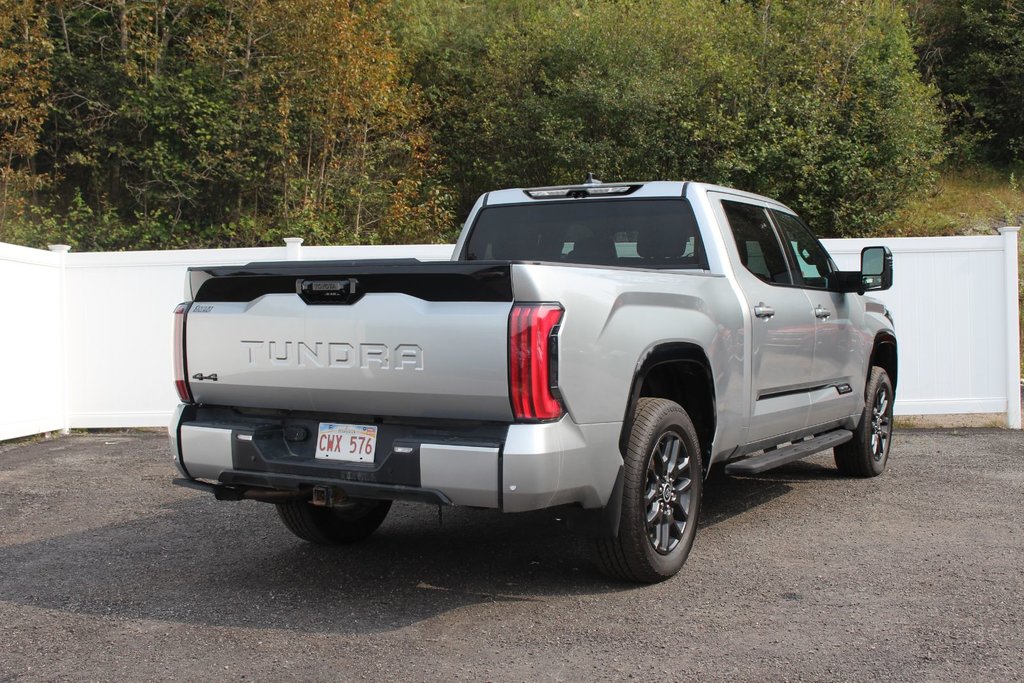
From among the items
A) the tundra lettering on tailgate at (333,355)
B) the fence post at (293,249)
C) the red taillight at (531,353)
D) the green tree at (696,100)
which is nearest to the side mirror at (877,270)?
the red taillight at (531,353)

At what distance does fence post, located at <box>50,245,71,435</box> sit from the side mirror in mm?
7924

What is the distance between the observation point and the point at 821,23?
1945cm

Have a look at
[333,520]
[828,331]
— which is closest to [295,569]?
[333,520]

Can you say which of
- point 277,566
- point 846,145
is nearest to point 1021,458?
point 277,566

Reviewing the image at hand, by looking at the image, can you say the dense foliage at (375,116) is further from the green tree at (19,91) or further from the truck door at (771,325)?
the truck door at (771,325)

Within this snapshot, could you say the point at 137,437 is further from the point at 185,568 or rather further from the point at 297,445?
the point at 297,445

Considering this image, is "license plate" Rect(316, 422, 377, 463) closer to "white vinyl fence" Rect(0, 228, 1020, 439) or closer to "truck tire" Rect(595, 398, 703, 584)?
"truck tire" Rect(595, 398, 703, 584)

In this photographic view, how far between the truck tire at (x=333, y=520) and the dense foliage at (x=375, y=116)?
1158 cm

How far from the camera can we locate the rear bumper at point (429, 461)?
13.3 ft

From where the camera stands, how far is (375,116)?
66.5 ft

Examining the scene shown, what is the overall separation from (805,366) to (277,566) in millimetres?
3428

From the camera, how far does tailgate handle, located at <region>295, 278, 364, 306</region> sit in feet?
14.5

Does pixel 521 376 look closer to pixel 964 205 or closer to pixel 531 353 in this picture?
Answer: pixel 531 353

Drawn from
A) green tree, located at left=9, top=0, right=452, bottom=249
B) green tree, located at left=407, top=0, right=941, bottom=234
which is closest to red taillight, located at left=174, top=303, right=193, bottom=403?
green tree, located at left=9, top=0, right=452, bottom=249
